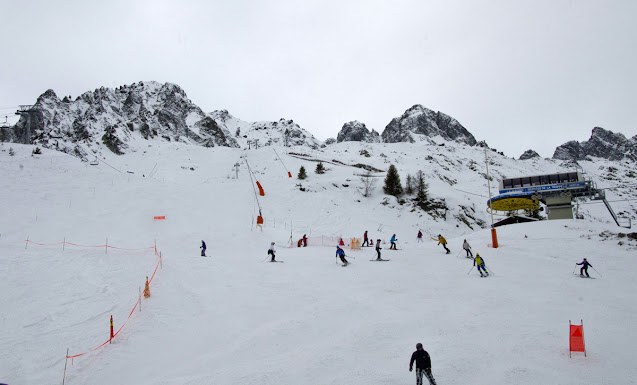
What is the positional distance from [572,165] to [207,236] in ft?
505

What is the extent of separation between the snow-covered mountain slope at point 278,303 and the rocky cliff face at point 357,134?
150m

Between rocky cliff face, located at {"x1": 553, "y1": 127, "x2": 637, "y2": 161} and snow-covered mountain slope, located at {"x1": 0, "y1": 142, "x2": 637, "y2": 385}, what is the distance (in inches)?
8268

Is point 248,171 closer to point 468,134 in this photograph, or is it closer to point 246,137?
point 246,137

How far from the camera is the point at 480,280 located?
17094mm

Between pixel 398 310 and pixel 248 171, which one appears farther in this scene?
pixel 248 171

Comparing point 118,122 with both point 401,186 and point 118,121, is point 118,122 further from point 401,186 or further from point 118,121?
point 401,186

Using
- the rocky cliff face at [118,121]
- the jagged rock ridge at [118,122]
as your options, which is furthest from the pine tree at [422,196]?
the rocky cliff face at [118,121]

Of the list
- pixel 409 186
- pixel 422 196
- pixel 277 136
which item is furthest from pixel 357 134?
pixel 422 196

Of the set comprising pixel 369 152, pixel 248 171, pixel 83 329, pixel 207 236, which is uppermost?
pixel 369 152

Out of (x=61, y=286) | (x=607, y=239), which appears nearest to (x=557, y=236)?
(x=607, y=239)

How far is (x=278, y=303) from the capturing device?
13.6 m

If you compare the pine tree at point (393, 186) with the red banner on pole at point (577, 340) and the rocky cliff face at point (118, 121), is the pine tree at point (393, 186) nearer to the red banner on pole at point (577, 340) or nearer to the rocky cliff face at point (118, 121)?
the red banner on pole at point (577, 340)

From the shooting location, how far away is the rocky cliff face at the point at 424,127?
175m

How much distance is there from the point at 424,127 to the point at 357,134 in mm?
37016
